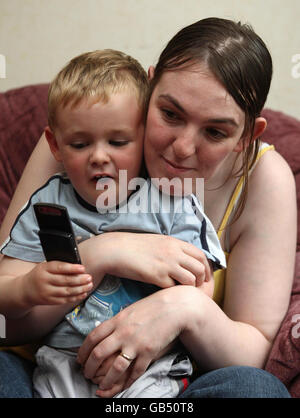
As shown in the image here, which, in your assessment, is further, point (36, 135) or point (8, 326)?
point (36, 135)

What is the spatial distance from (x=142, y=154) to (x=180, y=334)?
350 millimetres

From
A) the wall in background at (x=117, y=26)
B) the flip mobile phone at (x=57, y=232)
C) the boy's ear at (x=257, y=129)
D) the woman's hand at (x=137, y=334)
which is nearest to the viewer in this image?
the flip mobile phone at (x=57, y=232)

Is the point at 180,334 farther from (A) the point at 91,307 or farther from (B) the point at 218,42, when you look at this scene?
(B) the point at 218,42

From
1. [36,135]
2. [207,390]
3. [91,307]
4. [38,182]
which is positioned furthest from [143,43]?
[207,390]

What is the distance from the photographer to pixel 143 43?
1.85 metres

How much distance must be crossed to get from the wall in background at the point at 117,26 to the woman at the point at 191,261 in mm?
908

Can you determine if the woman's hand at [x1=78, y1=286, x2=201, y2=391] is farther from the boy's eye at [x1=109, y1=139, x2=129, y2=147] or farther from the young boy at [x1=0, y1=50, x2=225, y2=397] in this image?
the boy's eye at [x1=109, y1=139, x2=129, y2=147]

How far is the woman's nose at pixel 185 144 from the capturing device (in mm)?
911

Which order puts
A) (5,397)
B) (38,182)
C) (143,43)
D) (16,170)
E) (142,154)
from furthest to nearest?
(143,43)
(16,170)
(38,182)
(142,154)
(5,397)

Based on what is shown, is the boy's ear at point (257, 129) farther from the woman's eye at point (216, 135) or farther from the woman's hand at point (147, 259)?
the woman's hand at point (147, 259)

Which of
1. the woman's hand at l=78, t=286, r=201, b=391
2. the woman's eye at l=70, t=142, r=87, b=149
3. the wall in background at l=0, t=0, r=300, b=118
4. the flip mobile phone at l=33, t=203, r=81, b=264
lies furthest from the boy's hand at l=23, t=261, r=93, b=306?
the wall in background at l=0, t=0, r=300, b=118

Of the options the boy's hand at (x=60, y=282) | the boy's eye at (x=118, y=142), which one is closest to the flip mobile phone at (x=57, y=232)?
the boy's hand at (x=60, y=282)

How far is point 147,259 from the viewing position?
92 centimetres

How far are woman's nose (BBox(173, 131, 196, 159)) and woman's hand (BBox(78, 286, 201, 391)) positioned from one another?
25cm
